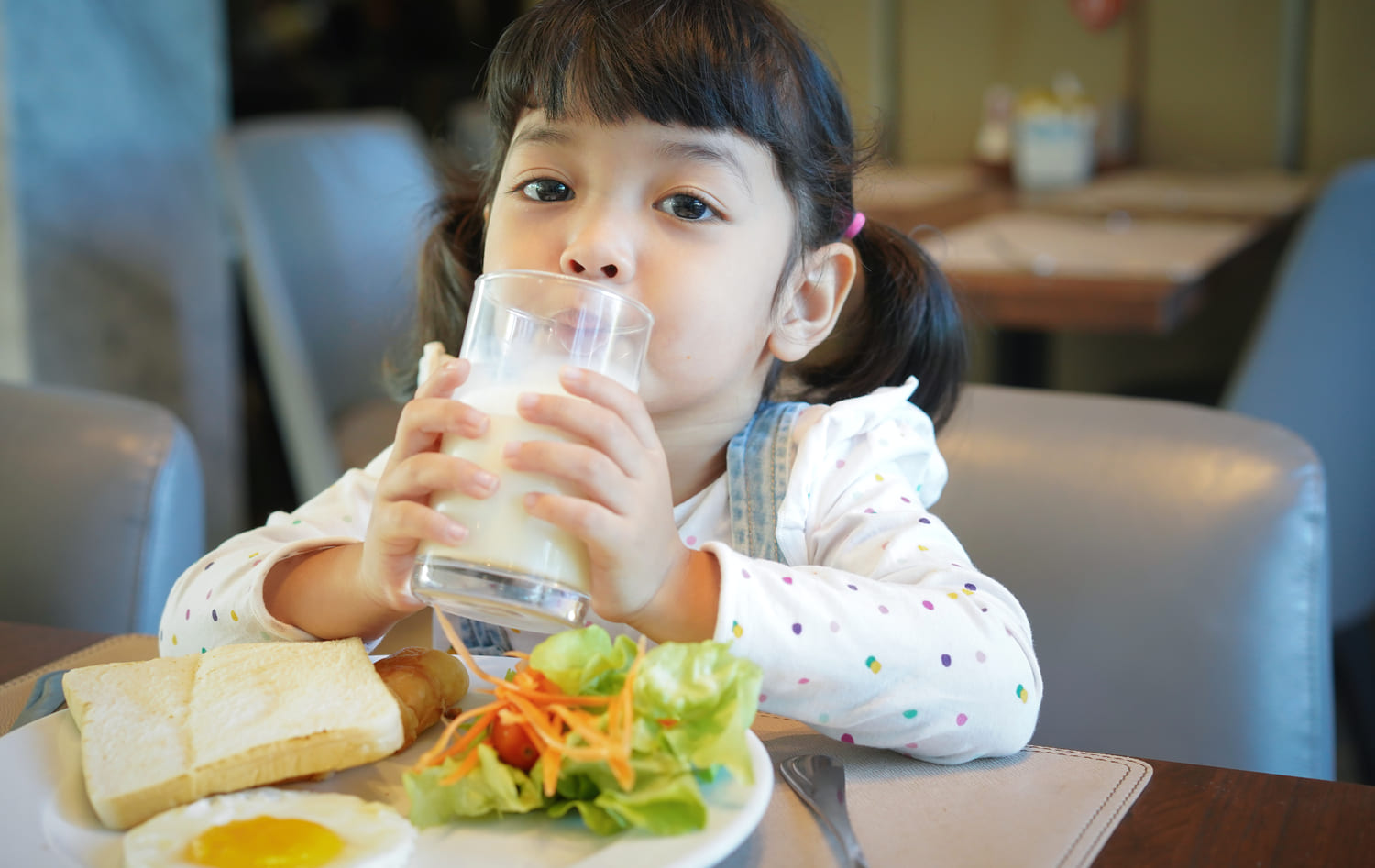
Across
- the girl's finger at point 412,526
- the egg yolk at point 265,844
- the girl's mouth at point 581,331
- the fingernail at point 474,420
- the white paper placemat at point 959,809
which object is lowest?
the white paper placemat at point 959,809

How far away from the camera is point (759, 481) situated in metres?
1.07

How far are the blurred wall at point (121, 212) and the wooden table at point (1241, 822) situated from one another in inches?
87.1

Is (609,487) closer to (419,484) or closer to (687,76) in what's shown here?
(419,484)

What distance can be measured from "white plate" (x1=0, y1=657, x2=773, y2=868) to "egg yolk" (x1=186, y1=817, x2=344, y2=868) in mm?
44

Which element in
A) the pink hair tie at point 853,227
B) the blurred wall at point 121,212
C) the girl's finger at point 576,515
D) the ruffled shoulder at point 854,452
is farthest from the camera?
the blurred wall at point 121,212

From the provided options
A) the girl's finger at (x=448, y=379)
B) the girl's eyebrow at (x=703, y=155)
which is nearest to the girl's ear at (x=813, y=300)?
the girl's eyebrow at (x=703, y=155)

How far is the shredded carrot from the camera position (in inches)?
25.5

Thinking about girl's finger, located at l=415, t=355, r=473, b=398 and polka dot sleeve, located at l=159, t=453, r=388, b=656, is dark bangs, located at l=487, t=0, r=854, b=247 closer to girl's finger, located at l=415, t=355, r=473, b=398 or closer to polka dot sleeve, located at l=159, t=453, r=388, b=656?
girl's finger, located at l=415, t=355, r=473, b=398

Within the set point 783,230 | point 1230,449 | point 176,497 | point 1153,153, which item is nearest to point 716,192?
point 783,230

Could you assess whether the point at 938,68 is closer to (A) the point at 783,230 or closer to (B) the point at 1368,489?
(B) the point at 1368,489

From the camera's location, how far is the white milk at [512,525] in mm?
725

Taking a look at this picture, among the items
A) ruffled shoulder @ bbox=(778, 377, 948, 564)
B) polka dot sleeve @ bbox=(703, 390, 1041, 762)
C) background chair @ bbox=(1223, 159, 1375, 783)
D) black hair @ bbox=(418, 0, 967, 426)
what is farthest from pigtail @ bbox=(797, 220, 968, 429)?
background chair @ bbox=(1223, 159, 1375, 783)

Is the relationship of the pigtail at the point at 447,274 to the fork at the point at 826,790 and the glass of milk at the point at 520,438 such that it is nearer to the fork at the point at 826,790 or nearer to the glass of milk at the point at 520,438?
the glass of milk at the point at 520,438

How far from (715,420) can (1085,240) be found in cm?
183
